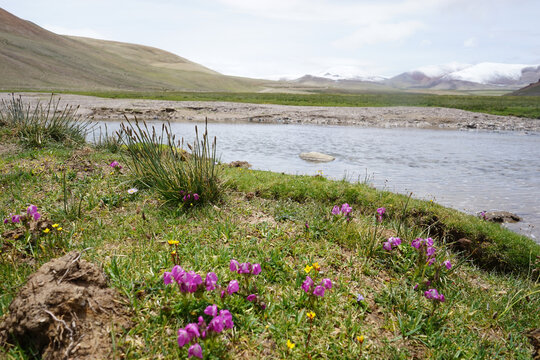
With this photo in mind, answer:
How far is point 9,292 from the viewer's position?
2.81m

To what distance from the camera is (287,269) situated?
11.4ft

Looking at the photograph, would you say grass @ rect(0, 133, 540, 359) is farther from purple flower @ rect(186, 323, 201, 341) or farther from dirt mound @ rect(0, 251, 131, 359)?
purple flower @ rect(186, 323, 201, 341)

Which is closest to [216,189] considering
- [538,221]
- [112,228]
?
[112,228]

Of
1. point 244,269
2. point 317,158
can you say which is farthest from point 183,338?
point 317,158

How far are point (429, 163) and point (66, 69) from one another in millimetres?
106021

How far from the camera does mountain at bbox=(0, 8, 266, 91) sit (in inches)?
3031

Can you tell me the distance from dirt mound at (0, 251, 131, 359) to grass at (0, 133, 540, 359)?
4.6 inches

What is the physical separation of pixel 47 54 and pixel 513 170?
397 ft

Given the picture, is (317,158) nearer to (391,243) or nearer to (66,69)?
(391,243)

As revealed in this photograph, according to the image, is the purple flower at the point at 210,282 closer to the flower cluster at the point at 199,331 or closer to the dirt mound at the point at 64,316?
the flower cluster at the point at 199,331

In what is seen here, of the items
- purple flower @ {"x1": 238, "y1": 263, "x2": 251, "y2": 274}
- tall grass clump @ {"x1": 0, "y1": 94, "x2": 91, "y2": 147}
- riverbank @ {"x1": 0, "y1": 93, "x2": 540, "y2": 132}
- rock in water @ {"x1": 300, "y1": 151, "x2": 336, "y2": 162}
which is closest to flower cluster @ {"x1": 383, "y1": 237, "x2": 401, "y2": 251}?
purple flower @ {"x1": 238, "y1": 263, "x2": 251, "y2": 274}

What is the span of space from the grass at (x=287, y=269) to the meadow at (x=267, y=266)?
2 cm

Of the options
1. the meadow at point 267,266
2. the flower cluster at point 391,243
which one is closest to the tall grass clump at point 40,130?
the meadow at point 267,266

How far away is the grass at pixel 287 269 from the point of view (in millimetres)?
2613
